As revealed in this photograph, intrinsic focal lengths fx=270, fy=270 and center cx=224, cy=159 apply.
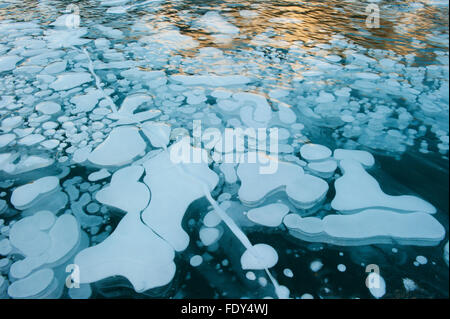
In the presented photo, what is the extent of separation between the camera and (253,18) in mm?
2395

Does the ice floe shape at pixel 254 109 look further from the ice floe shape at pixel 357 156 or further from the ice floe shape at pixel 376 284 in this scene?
the ice floe shape at pixel 376 284

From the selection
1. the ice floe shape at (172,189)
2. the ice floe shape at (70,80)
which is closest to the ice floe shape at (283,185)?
the ice floe shape at (172,189)

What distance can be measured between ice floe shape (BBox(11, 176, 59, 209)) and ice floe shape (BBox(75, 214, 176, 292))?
307mm

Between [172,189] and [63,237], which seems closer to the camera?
[63,237]

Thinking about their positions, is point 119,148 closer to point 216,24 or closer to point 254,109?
point 254,109

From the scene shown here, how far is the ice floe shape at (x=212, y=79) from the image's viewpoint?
1.53m

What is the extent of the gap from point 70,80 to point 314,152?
1383 mm

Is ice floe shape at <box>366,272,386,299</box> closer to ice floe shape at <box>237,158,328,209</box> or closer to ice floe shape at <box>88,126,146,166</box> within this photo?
ice floe shape at <box>237,158,328,209</box>

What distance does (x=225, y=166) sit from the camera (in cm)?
104

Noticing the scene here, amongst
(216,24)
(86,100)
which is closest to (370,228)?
(86,100)

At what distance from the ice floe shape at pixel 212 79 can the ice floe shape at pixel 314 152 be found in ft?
2.02

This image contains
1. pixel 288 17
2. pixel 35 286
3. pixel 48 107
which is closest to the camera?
pixel 35 286

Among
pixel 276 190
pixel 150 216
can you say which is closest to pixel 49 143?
pixel 150 216

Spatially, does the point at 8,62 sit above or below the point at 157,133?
above
